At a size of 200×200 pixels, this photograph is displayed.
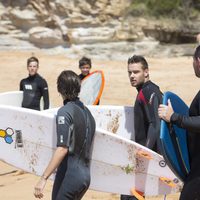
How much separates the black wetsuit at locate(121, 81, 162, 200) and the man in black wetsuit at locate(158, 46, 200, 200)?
2.79ft

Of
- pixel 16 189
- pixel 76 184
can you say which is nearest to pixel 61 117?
pixel 76 184

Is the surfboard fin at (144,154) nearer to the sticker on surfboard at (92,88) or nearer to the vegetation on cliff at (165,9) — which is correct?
the sticker on surfboard at (92,88)

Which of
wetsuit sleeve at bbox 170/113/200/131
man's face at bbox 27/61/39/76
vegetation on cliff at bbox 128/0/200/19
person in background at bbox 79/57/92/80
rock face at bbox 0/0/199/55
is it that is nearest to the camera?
wetsuit sleeve at bbox 170/113/200/131

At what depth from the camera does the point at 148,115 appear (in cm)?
434

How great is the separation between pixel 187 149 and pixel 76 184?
2.60ft

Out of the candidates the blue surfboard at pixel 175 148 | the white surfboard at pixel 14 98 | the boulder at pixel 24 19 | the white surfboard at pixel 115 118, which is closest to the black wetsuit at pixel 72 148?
the blue surfboard at pixel 175 148

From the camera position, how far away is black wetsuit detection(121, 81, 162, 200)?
14.1ft

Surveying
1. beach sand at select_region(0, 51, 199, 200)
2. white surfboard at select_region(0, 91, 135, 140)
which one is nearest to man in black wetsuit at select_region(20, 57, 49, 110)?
white surfboard at select_region(0, 91, 135, 140)

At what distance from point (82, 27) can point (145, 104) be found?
1785 centimetres

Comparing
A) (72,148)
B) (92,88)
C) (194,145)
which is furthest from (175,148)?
(92,88)

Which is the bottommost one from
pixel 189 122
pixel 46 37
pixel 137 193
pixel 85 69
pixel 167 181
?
pixel 137 193

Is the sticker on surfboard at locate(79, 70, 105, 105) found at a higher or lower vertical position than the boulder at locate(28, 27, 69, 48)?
lower

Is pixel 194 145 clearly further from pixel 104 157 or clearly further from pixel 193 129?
pixel 104 157

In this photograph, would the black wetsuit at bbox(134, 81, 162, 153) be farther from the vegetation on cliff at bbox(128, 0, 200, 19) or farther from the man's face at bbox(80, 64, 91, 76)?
the vegetation on cliff at bbox(128, 0, 200, 19)
